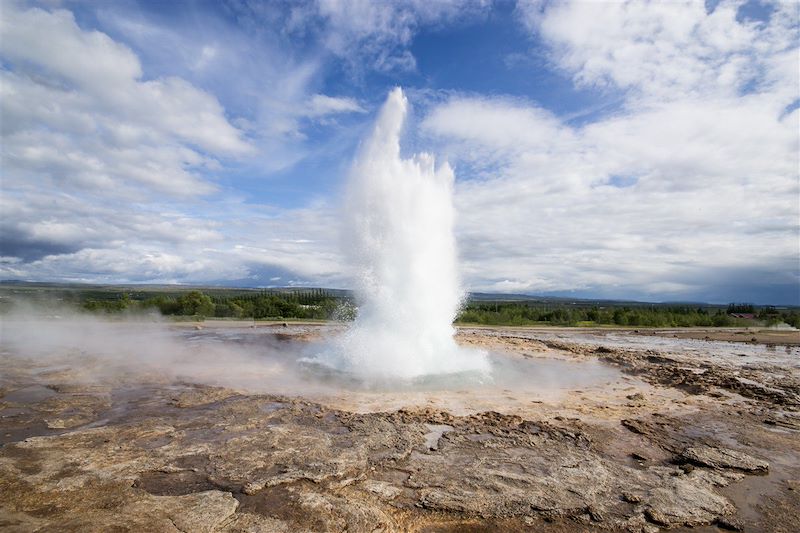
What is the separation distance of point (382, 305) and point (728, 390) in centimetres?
1038

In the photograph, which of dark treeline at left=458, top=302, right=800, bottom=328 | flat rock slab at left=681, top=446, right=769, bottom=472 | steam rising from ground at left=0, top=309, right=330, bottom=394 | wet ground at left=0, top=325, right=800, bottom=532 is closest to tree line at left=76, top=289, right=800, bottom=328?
dark treeline at left=458, top=302, right=800, bottom=328

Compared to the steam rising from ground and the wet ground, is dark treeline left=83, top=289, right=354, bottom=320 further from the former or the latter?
the wet ground

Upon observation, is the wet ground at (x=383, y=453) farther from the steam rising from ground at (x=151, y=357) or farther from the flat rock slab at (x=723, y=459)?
the steam rising from ground at (x=151, y=357)

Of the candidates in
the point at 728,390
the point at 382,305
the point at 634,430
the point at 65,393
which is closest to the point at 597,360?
the point at 728,390

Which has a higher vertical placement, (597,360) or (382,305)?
(382,305)

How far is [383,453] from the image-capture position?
633 cm

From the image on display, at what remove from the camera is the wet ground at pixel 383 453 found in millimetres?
4586

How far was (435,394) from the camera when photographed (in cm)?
1063

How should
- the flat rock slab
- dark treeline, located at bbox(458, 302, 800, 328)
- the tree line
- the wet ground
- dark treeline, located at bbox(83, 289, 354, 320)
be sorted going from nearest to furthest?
the wet ground < the flat rock slab < dark treeline, located at bbox(83, 289, 354, 320) < the tree line < dark treeline, located at bbox(458, 302, 800, 328)

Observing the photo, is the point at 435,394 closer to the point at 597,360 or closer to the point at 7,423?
the point at 7,423

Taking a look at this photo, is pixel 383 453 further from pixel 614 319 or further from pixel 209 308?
pixel 614 319

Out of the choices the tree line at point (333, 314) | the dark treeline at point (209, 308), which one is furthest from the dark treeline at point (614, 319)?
the dark treeline at point (209, 308)

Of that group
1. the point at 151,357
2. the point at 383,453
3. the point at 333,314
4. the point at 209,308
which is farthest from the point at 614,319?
the point at 383,453

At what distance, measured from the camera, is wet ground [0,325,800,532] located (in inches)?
181
